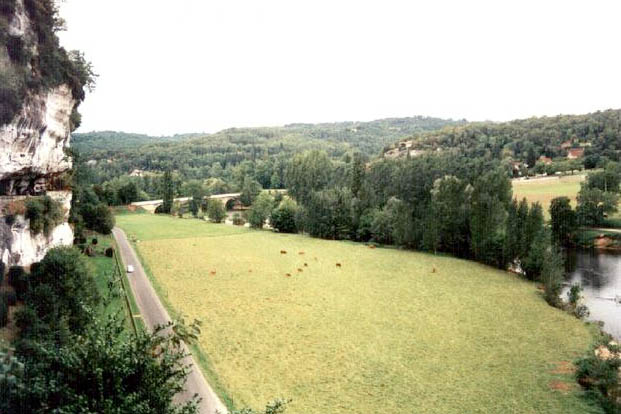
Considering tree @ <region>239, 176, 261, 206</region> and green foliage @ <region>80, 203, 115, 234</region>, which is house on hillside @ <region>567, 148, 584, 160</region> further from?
green foliage @ <region>80, 203, 115, 234</region>

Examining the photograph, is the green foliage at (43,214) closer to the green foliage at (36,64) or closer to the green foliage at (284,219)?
the green foliage at (36,64)

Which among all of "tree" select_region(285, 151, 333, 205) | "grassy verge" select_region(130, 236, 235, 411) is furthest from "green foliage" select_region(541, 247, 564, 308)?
"tree" select_region(285, 151, 333, 205)

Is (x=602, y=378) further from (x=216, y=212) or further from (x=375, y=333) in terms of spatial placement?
(x=216, y=212)

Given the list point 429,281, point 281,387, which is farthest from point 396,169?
point 281,387

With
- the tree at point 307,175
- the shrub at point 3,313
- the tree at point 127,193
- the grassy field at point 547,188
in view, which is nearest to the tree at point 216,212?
the tree at point 307,175

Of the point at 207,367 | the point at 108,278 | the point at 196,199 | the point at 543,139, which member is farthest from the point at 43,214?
the point at 543,139

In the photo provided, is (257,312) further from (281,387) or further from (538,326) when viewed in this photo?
(538,326)
